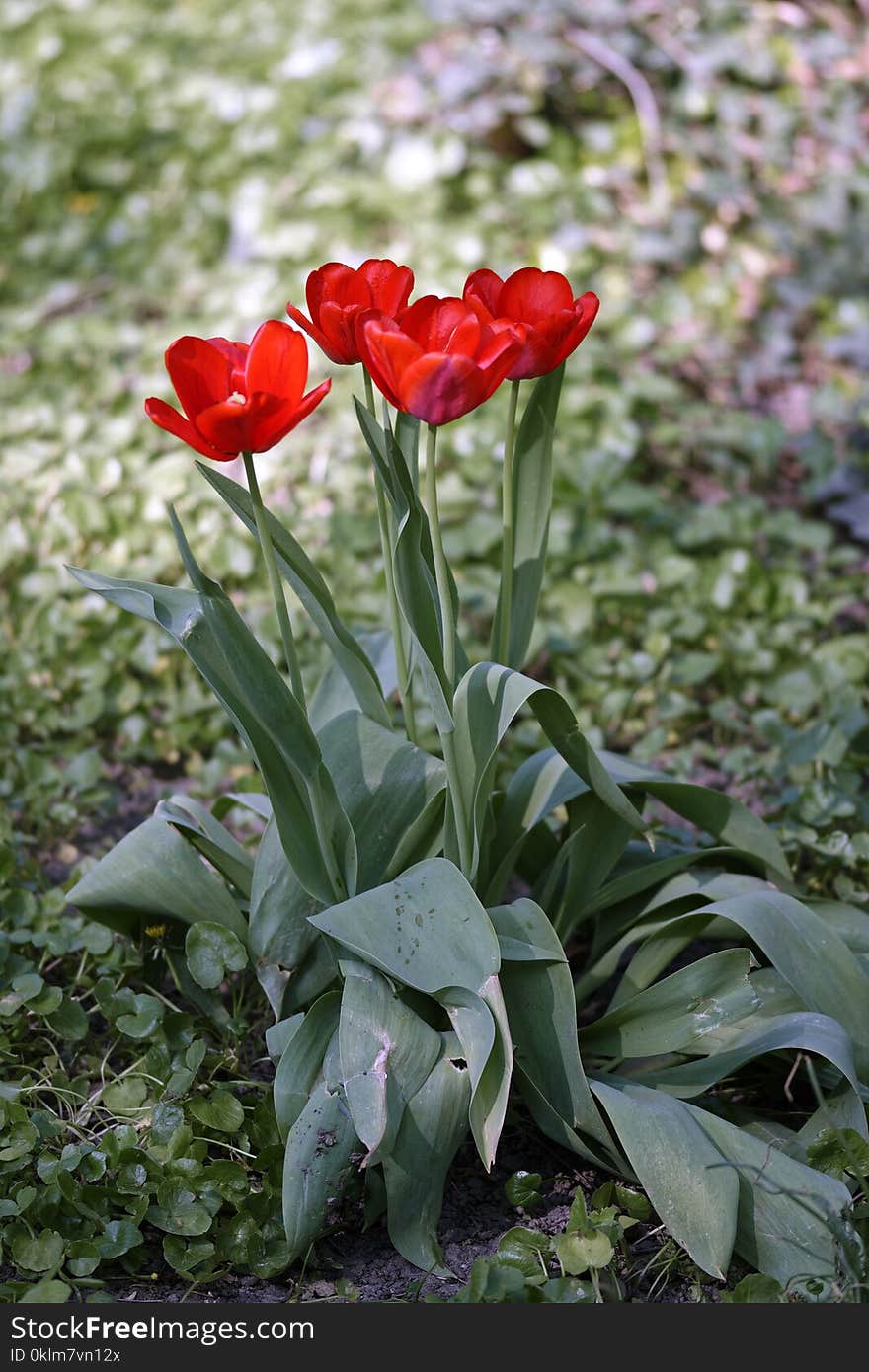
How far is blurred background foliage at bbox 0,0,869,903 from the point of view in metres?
2.74

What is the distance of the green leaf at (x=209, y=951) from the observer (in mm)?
1830

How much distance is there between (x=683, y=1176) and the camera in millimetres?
1534

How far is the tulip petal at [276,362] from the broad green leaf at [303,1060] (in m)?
0.74

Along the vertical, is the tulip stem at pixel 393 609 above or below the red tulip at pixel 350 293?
below

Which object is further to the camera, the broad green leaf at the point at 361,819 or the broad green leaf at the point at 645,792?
the broad green leaf at the point at 645,792

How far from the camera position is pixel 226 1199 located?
1.65 meters

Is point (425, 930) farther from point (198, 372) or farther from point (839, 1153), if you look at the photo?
point (198, 372)

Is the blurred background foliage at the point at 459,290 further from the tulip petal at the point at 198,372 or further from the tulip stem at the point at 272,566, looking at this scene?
the tulip petal at the point at 198,372

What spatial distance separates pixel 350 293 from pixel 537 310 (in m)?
0.22

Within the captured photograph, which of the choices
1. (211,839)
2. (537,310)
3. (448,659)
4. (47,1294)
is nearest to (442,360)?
(537,310)

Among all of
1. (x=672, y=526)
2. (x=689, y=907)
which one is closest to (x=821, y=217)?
(x=672, y=526)

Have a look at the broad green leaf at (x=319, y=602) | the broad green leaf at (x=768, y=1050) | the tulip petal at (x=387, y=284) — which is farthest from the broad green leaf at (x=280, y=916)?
the tulip petal at (x=387, y=284)

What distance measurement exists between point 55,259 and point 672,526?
2542mm

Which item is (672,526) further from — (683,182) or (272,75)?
(272,75)
